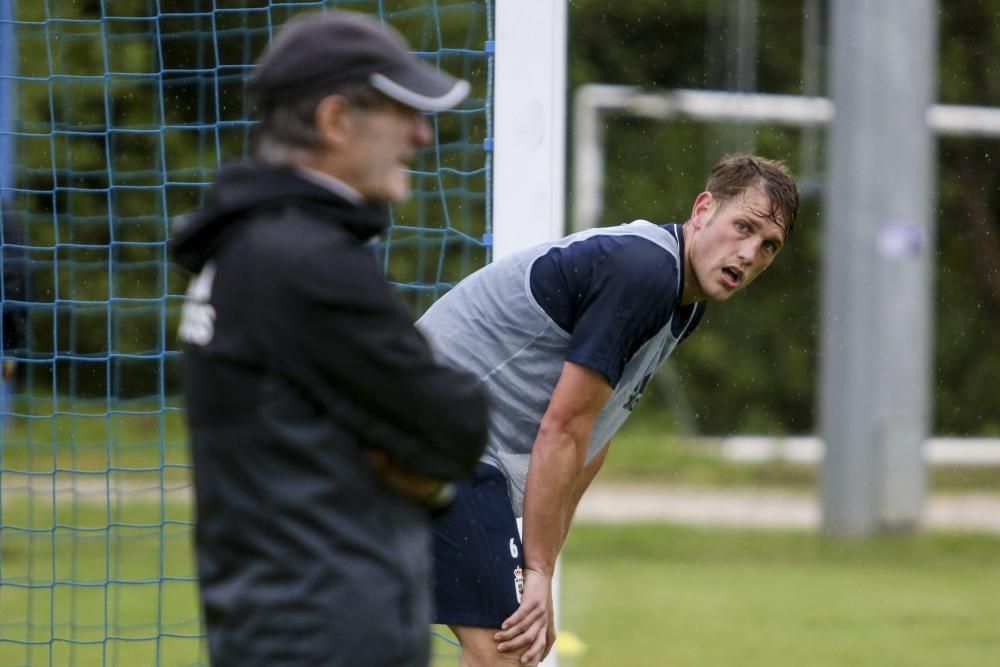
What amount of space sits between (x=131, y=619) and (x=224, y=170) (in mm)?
5905

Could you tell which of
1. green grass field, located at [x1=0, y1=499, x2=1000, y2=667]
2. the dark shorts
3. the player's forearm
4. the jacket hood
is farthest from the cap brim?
green grass field, located at [x1=0, y1=499, x2=1000, y2=667]

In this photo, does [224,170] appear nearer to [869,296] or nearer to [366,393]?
[366,393]

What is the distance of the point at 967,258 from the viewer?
17.8m

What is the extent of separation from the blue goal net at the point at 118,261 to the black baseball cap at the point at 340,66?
2313mm

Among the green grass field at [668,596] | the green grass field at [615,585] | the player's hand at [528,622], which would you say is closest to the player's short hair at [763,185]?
the player's hand at [528,622]

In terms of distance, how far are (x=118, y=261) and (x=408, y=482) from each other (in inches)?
399

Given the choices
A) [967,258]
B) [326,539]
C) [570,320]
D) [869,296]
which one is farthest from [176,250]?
[967,258]

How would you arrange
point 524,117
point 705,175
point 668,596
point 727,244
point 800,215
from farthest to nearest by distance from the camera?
point 705,175, point 800,215, point 668,596, point 524,117, point 727,244

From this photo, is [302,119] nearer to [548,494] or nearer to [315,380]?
[315,380]

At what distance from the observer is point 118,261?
39.5 feet

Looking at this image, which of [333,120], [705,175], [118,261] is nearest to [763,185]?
[333,120]

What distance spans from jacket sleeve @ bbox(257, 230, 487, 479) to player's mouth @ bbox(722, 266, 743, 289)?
1.42 m

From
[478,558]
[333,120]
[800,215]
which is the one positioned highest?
[333,120]

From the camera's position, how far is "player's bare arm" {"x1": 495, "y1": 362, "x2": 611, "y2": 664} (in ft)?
11.2
